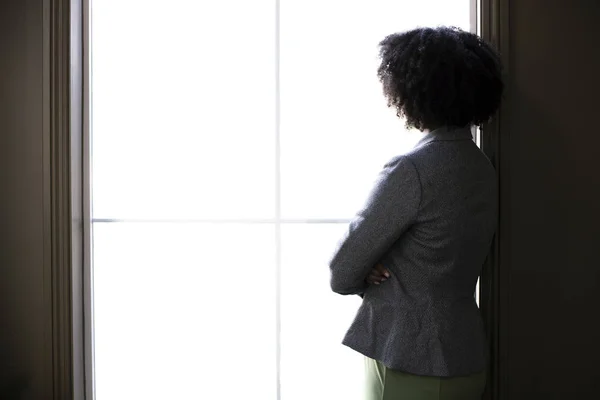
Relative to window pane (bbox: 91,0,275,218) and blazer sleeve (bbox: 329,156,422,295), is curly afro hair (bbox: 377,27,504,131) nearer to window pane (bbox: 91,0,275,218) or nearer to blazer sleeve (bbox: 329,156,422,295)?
blazer sleeve (bbox: 329,156,422,295)

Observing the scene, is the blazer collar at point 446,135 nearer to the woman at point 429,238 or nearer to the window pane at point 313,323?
the woman at point 429,238

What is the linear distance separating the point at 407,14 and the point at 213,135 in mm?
679

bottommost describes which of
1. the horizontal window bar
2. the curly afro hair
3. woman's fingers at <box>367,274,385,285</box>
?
woman's fingers at <box>367,274,385,285</box>

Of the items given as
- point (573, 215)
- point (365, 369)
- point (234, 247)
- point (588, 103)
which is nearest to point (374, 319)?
point (365, 369)

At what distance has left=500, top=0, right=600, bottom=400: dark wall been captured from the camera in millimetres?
1537

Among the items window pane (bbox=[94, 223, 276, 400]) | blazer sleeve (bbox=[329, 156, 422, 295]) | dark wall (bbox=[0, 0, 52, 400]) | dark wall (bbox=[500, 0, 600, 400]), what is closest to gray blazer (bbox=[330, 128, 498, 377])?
blazer sleeve (bbox=[329, 156, 422, 295])

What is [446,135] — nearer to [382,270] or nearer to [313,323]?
[382,270]

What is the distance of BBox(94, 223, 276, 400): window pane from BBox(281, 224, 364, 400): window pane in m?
0.05

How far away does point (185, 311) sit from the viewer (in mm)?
1718

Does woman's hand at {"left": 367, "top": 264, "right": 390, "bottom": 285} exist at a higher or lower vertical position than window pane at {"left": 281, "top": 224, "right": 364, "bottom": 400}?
higher

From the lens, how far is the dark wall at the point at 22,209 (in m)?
1.62

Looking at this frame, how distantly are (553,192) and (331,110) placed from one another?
667 millimetres

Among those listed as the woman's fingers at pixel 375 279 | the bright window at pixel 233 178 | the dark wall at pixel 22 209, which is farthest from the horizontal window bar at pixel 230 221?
the woman's fingers at pixel 375 279

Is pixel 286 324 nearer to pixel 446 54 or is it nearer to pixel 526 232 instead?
pixel 526 232
